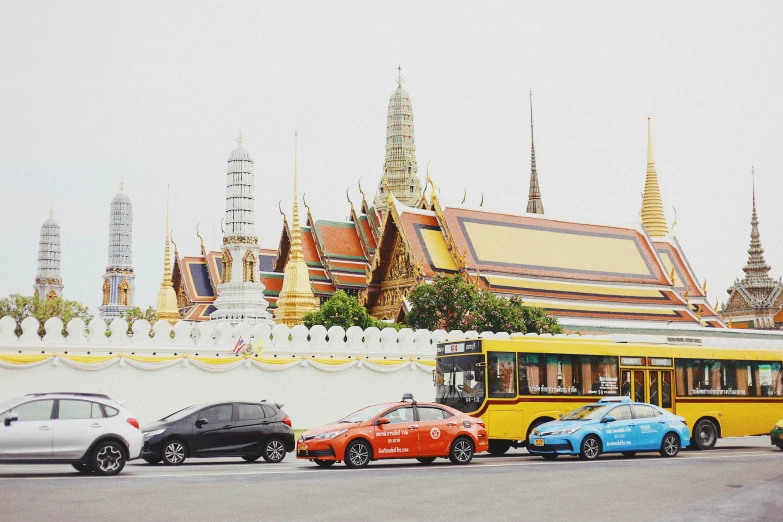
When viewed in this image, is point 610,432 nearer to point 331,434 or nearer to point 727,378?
point 331,434

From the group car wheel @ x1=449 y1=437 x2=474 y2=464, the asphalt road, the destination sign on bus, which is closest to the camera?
the asphalt road

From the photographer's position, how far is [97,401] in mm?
14766

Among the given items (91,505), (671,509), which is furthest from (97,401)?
(671,509)

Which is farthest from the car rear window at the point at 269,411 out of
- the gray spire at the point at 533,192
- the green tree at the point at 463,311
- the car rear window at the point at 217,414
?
the gray spire at the point at 533,192

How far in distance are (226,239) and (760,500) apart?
1689 inches

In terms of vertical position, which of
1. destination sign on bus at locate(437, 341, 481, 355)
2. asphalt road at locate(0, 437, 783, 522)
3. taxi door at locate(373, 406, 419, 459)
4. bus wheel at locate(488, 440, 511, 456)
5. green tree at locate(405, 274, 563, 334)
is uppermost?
green tree at locate(405, 274, 563, 334)

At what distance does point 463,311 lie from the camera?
3397 cm

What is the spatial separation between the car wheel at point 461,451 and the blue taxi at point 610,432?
152 centimetres

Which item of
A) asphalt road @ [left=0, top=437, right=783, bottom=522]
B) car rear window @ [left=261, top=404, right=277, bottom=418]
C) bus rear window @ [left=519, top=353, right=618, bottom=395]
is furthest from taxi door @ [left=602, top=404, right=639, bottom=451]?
car rear window @ [left=261, top=404, right=277, bottom=418]

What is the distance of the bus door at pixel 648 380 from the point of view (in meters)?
21.4

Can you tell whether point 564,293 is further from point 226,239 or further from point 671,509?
point 671,509

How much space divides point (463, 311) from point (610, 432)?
15.8 m

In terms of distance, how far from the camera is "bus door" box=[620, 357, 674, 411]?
21.4 m

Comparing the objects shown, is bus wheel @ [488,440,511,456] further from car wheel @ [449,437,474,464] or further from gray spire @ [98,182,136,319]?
gray spire @ [98,182,136,319]
